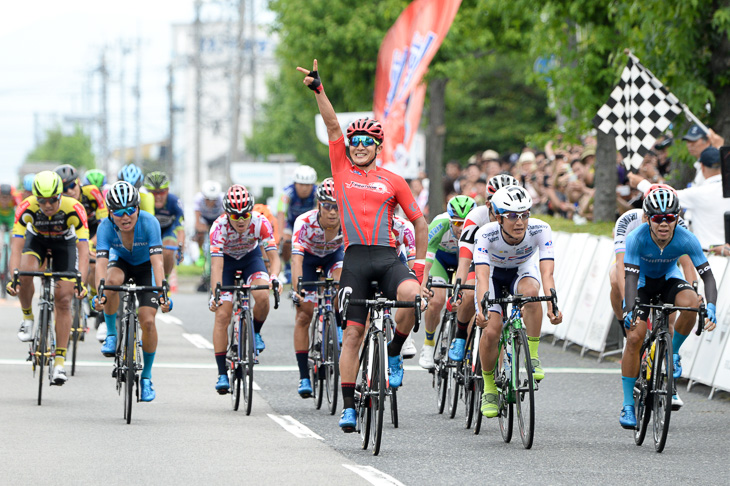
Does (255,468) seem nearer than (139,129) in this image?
Yes

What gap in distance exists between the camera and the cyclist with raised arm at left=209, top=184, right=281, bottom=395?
39.5 feet

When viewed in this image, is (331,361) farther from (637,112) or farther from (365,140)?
(637,112)

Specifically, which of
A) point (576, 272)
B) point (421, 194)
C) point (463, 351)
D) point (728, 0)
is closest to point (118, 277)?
point (463, 351)

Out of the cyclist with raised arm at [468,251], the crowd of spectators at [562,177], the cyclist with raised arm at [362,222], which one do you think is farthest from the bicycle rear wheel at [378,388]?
the crowd of spectators at [562,177]

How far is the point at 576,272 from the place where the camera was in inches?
704

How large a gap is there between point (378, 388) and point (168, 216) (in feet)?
29.0

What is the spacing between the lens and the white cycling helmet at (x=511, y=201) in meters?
10.2

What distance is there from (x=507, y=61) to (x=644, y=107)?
133ft

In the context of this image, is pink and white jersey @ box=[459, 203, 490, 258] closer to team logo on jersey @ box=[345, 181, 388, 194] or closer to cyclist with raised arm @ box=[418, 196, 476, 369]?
team logo on jersey @ box=[345, 181, 388, 194]

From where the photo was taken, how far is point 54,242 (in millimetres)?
13328

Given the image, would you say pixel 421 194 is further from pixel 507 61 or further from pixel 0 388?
pixel 507 61

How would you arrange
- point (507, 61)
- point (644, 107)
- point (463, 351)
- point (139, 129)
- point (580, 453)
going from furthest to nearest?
point (139, 129) < point (507, 61) < point (644, 107) < point (463, 351) < point (580, 453)

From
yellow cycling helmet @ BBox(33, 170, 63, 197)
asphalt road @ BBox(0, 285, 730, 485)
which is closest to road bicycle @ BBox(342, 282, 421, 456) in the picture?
asphalt road @ BBox(0, 285, 730, 485)

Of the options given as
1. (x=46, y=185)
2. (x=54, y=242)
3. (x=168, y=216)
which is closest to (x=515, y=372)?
(x=46, y=185)
